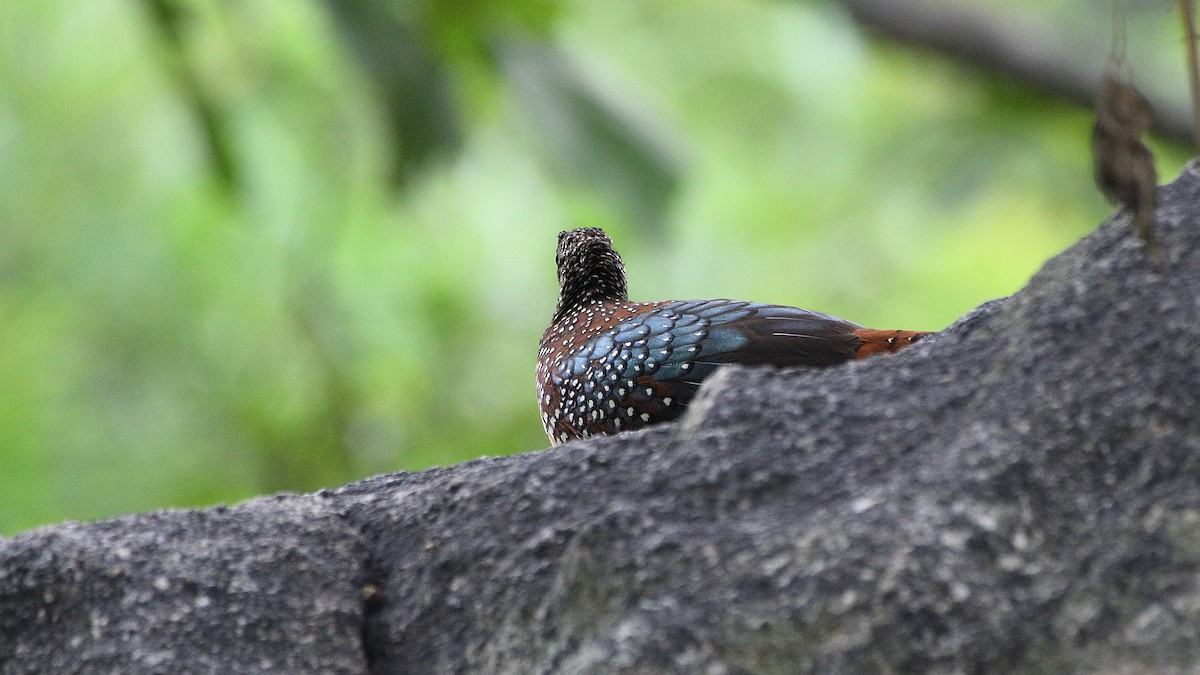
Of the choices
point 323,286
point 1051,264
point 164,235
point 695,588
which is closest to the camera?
point 695,588

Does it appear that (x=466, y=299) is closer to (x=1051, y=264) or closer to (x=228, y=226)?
(x=228, y=226)

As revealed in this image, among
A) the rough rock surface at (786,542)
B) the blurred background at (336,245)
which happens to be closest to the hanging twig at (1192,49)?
the rough rock surface at (786,542)

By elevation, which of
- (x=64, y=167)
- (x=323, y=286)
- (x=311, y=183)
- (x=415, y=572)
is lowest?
(x=415, y=572)

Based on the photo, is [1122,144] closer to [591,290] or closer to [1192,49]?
[1192,49]

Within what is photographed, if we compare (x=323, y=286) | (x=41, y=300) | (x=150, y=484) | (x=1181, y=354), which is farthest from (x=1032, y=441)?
(x=41, y=300)

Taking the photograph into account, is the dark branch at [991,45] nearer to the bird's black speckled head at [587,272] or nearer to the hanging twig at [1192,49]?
the bird's black speckled head at [587,272]
